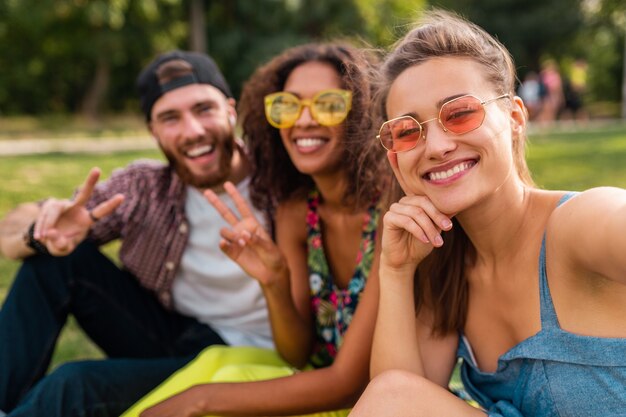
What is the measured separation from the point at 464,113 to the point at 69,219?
2.13 metres

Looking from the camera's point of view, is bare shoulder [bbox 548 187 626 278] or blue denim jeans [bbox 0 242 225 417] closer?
bare shoulder [bbox 548 187 626 278]

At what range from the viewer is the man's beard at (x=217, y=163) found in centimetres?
363

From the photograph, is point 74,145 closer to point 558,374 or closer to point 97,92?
point 97,92

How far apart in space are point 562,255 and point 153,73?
8.08 feet

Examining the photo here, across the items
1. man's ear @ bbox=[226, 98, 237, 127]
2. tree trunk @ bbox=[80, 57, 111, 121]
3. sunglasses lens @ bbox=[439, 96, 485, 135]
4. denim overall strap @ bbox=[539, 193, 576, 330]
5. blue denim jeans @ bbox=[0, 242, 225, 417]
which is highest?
sunglasses lens @ bbox=[439, 96, 485, 135]

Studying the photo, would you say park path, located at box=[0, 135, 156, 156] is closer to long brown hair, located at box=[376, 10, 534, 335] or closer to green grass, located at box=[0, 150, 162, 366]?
green grass, located at box=[0, 150, 162, 366]

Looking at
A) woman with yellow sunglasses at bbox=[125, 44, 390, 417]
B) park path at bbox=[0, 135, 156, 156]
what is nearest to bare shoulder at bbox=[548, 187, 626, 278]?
woman with yellow sunglasses at bbox=[125, 44, 390, 417]

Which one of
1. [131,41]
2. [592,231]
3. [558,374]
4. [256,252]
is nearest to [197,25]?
[131,41]

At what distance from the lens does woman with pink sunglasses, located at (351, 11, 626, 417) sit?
2.09 meters

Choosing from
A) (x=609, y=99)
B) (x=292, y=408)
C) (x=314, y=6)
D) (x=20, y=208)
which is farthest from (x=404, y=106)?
(x=609, y=99)

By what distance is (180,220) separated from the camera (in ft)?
12.0

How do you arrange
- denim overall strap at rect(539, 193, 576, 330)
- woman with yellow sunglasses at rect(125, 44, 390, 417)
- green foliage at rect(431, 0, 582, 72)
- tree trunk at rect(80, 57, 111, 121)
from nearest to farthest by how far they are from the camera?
denim overall strap at rect(539, 193, 576, 330) → woman with yellow sunglasses at rect(125, 44, 390, 417) → tree trunk at rect(80, 57, 111, 121) → green foliage at rect(431, 0, 582, 72)

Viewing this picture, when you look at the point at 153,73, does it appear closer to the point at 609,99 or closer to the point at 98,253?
the point at 98,253

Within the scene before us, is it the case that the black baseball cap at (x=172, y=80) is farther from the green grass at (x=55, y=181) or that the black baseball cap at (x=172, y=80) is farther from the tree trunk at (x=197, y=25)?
the tree trunk at (x=197, y=25)
